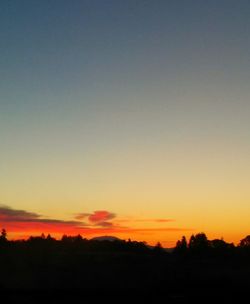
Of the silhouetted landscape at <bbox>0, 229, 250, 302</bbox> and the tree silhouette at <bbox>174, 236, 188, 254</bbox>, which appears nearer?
the silhouetted landscape at <bbox>0, 229, 250, 302</bbox>

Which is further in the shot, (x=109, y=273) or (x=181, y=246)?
(x=181, y=246)

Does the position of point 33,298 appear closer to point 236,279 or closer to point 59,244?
point 236,279

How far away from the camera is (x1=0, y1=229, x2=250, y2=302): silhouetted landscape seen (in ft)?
145

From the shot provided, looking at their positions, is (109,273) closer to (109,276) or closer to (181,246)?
(109,276)

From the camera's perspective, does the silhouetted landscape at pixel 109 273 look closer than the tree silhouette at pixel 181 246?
Yes

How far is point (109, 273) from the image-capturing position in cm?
6462

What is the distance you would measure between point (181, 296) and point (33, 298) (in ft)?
38.2

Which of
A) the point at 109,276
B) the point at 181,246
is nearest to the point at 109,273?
the point at 109,276

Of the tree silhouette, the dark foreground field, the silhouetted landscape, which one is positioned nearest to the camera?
the dark foreground field

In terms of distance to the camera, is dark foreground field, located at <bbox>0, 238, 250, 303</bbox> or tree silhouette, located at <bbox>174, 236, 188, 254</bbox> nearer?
dark foreground field, located at <bbox>0, 238, 250, 303</bbox>

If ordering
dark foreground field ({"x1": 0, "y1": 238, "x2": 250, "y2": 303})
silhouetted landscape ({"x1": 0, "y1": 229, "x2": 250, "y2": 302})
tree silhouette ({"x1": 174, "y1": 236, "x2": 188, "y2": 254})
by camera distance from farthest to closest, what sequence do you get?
tree silhouette ({"x1": 174, "y1": 236, "x2": 188, "y2": 254}), silhouetted landscape ({"x1": 0, "y1": 229, "x2": 250, "y2": 302}), dark foreground field ({"x1": 0, "y1": 238, "x2": 250, "y2": 303})

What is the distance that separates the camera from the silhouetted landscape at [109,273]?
44281 mm

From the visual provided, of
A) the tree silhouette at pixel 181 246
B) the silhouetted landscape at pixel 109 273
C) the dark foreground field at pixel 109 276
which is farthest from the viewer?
the tree silhouette at pixel 181 246

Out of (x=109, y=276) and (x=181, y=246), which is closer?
(x=109, y=276)
